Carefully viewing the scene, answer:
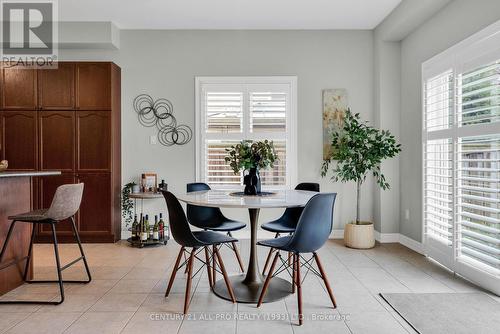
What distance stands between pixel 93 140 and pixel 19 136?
0.96 m

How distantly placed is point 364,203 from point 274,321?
2.99 metres

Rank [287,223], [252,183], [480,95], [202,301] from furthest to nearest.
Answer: [287,223] → [252,183] → [480,95] → [202,301]

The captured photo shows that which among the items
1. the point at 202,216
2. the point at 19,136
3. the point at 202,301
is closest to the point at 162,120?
the point at 19,136

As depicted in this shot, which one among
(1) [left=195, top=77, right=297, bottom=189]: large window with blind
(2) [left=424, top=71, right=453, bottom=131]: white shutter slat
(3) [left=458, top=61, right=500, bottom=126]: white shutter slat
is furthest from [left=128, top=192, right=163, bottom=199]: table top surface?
(3) [left=458, top=61, right=500, bottom=126]: white shutter slat

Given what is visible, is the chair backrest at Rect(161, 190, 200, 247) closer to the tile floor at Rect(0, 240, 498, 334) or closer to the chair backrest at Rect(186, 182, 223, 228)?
the tile floor at Rect(0, 240, 498, 334)

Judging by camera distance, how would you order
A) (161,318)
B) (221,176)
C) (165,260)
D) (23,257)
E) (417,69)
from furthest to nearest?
(221,176) → (417,69) → (165,260) → (23,257) → (161,318)

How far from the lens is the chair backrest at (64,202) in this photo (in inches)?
109

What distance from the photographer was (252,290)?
9.56 feet

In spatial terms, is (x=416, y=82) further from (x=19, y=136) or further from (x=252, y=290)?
(x=19, y=136)

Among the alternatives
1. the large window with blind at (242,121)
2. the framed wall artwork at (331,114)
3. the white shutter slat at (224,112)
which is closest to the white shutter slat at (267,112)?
the large window with blind at (242,121)

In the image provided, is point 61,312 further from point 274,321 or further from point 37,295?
point 274,321

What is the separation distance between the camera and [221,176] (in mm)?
4938

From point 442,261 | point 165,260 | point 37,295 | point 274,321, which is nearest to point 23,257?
point 37,295

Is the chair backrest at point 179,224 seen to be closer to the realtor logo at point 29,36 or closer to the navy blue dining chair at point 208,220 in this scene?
the navy blue dining chair at point 208,220
